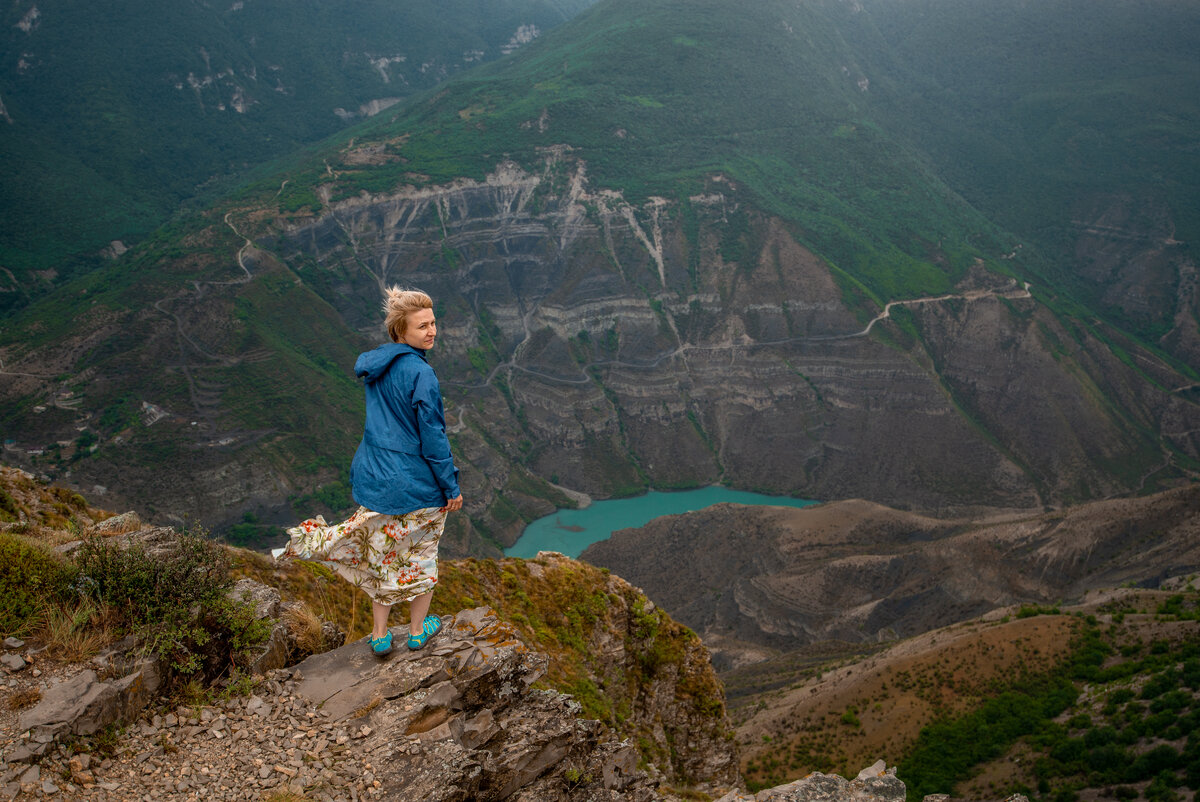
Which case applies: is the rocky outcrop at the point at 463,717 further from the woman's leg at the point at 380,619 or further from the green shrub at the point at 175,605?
the green shrub at the point at 175,605

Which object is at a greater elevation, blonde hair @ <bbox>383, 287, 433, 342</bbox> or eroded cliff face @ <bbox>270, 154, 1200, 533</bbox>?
blonde hair @ <bbox>383, 287, 433, 342</bbox>

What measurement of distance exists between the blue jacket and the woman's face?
0.13 metres

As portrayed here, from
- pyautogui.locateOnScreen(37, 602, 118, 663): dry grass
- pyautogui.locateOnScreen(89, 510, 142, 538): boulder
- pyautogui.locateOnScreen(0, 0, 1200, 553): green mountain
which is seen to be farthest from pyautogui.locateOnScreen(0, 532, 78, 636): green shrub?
pyautogui.locateOnScreen(0, 0, 1200, 553): green mountain

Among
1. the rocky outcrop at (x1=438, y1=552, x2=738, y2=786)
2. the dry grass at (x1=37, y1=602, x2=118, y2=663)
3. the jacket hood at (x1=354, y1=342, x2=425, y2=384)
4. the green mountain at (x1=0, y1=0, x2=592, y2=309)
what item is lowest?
the rocky outcrop at (x1=438, y1=552, x2=738, y2=786)

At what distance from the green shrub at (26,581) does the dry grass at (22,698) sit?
2.10 ft

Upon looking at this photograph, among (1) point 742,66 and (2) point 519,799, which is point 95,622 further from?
(1) point 742,66

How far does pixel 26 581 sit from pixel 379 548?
9.25 feet

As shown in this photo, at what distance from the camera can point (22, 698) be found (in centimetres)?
549

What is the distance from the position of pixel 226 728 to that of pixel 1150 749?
996 inches

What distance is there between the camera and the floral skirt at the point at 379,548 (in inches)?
272

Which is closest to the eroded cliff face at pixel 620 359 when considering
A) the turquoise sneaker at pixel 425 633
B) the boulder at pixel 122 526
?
the boulder at pixel 122 526

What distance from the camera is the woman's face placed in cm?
682

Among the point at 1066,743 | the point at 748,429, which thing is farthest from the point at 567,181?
the point at 1066,743

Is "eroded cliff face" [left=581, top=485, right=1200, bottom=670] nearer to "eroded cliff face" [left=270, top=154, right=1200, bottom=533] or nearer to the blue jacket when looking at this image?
"eroded cliff face" [left=270, top=154, right=1200, bottom=533]
